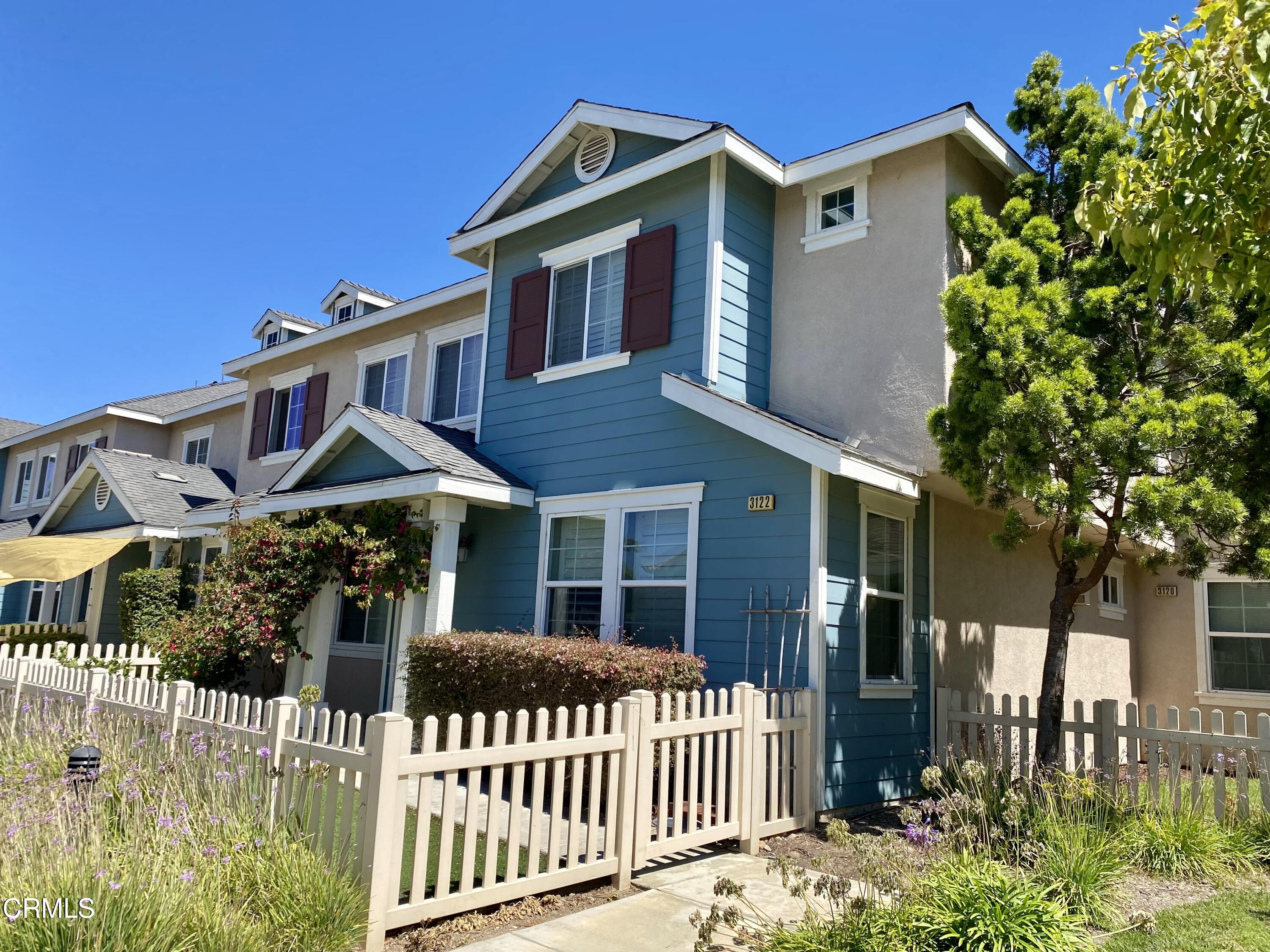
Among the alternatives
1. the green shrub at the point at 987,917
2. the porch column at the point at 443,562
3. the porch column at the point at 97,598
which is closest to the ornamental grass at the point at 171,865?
the green shrub at the point at 987,917

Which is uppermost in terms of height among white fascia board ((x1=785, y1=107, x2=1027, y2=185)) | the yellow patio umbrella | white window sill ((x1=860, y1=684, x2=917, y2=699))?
white fascia board ((x1=785, y1=107, x2=1027, y2=185))

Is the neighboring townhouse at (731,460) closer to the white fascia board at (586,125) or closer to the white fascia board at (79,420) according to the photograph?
the white fascia board at (586,125)

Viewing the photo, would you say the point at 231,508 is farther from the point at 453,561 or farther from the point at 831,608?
the point at 831,608

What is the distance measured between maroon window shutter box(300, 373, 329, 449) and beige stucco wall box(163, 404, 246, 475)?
364 centimetres

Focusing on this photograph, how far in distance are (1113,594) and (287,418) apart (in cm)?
1473

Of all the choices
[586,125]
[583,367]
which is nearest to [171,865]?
[583,367]

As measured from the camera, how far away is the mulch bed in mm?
4801

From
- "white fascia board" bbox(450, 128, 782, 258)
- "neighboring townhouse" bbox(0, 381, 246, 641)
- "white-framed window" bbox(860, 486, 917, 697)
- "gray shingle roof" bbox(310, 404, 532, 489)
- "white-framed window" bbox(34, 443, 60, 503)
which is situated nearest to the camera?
"white-framed window" bbox(860, 486, 917, 697)

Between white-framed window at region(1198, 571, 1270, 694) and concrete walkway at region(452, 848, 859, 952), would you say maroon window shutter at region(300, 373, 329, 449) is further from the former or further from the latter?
white-framed window at region(1198, 571, 1270, 694)

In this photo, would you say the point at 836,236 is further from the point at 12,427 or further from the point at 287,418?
→ the point at 12,427

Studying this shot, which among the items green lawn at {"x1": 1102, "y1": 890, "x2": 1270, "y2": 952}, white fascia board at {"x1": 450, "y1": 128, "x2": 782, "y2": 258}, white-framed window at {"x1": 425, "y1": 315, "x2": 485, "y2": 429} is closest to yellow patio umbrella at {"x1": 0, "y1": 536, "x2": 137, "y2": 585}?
white-framed window at {"x1": 425, "y1": 315, "x2": 485, "y2": 429}

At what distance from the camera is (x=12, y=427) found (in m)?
31.8

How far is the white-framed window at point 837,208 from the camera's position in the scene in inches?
395

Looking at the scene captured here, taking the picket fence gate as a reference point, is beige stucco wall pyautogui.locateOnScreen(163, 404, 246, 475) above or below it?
above
